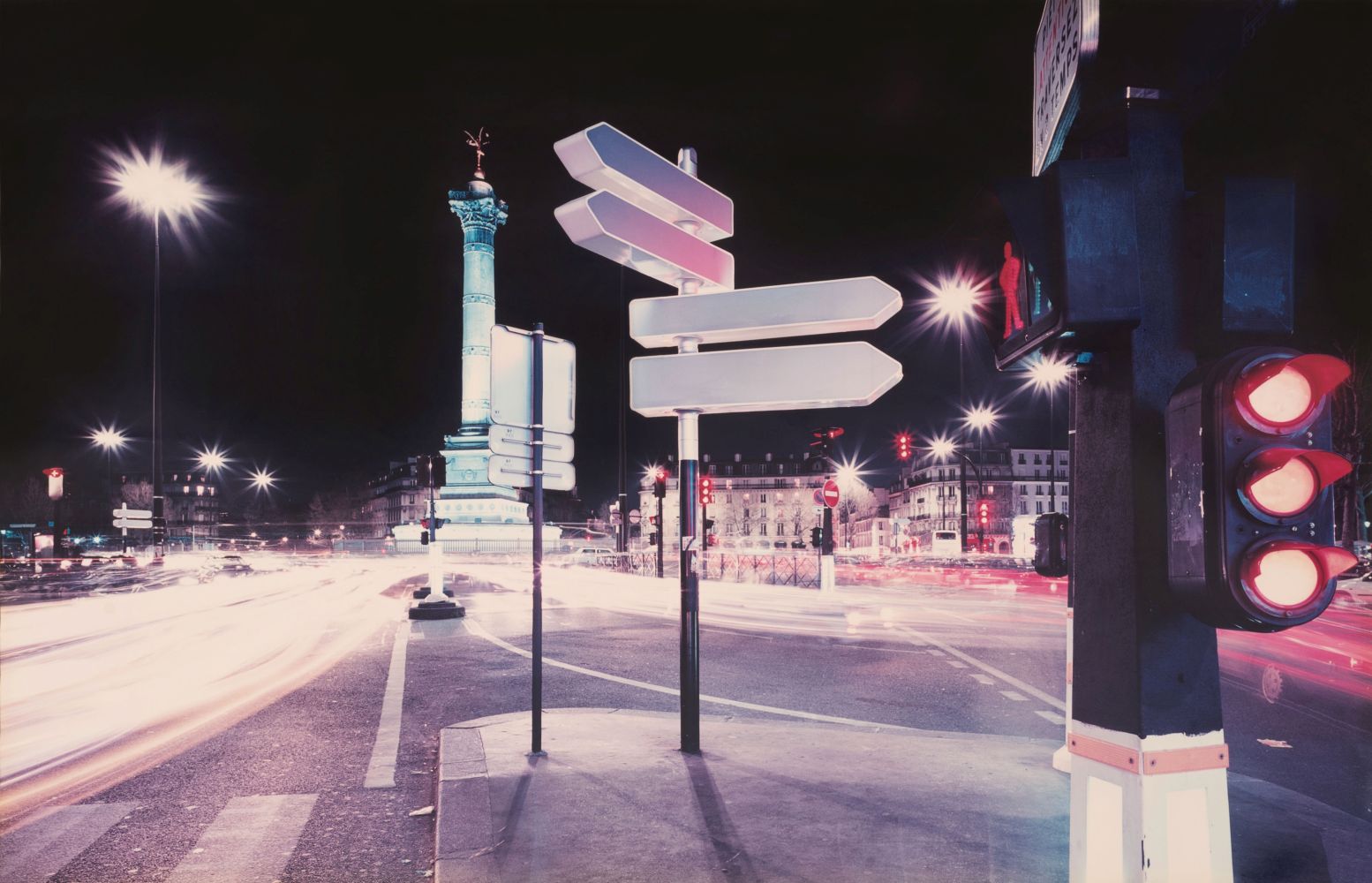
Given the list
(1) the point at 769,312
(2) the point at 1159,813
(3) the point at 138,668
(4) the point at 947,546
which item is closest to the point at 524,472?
(1) the point at 769,312

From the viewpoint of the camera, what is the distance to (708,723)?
290 inches

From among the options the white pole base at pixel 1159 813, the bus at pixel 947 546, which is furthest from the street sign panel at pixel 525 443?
the bus at pixel 947 546

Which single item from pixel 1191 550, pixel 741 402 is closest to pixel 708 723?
pixel 741 402

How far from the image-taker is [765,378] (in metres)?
5.52

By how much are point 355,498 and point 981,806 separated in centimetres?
15415

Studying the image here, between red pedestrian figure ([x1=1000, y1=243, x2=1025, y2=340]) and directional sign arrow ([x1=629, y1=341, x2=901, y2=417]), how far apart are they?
1.73m

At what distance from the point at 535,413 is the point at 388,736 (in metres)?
3.41

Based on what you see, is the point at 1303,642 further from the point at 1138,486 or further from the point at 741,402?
the point at 1138,486

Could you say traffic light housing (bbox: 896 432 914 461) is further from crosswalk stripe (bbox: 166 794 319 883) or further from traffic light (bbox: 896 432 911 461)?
crosswalk stripe (bbox: 166 794 319 883)

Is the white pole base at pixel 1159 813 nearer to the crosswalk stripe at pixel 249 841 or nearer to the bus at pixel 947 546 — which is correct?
the crosswalk stripe at pixel 249 841

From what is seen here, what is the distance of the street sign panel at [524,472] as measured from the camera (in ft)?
21.4

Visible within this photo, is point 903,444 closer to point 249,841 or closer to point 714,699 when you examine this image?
point 714,699

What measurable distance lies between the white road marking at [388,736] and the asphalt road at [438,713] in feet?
0.11

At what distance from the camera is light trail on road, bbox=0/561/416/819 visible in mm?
7211
